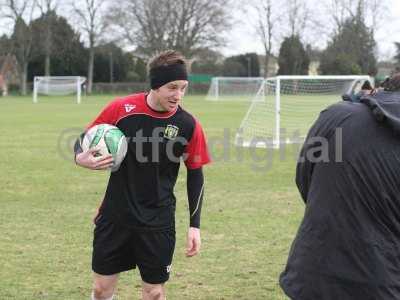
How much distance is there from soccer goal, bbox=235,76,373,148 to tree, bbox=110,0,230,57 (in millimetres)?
43512

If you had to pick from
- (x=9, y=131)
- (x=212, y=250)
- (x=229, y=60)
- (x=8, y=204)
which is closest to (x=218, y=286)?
(x=212, y=250)

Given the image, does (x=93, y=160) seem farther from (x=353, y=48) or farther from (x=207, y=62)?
(x=207, y=62)

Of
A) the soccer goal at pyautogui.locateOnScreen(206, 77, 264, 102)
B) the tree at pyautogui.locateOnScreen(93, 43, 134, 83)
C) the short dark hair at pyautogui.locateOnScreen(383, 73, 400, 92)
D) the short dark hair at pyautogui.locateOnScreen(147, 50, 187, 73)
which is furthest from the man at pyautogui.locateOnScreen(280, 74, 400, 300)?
the tree at pyautogui.locateOnScreen(93, 43, 134, 83)

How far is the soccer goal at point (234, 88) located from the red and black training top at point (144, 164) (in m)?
49.7

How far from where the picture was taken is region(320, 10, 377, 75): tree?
66.6 metres

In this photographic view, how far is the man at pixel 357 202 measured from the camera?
234 cm

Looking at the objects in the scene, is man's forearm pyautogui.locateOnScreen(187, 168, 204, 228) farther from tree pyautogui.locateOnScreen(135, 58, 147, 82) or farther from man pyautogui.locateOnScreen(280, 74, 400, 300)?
tree pyautogui.locateOnScreen(135, 58, 147, 82)

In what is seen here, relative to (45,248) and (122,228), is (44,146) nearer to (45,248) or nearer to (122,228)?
(45,248)

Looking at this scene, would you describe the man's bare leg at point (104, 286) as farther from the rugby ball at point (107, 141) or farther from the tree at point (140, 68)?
the tree at point (140, 68)

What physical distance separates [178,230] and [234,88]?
49.3 metres

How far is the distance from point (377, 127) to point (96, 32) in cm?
6895

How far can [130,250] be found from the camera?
3.87m

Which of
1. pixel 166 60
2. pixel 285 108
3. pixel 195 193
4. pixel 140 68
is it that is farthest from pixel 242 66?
pixel 166 60

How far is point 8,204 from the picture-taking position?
870 cm
